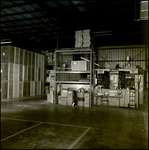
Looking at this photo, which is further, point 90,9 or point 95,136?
point 90,9

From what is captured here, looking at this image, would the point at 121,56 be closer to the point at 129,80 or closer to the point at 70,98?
the point at 129,80

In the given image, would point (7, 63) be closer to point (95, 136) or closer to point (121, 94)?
point (121, 94)

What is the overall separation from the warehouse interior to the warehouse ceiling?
7cm

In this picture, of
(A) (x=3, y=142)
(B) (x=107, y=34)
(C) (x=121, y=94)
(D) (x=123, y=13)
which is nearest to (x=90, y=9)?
(D) (x=123, y=13)

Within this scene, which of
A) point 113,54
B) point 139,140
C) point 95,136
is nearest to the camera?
point 139,140

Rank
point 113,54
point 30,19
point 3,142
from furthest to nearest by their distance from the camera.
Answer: point 113,54
point 30,19
point 3,142

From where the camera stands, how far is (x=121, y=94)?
12.2 metres

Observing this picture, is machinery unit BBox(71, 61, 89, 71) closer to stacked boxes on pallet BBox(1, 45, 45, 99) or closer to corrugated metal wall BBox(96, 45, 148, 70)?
stacked boxes on pallet BBox(1, 45, 45, 99)

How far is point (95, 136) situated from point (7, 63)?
12984 millimetres

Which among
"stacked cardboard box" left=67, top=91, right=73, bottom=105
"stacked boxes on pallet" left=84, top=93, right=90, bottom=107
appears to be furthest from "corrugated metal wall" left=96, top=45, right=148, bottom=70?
"stacked cardboard box" left=67, top=91, right=73, bottom=105

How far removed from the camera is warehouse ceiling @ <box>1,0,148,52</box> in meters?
11.4

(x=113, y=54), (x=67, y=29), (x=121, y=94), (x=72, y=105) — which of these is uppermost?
(x=67, y=29)

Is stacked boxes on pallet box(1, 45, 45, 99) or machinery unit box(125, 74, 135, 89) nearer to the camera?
stacked boxes on pallet box(1, 45, 45, 99)

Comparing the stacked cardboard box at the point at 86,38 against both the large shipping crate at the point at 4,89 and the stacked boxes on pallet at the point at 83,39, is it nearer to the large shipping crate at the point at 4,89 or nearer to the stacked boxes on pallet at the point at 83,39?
the stacked boxes on pallet at the point at 83,39
